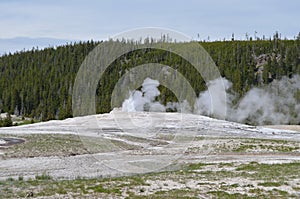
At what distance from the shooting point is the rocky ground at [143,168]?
2283 centimetres

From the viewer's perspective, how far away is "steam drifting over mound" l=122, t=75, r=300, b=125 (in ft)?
477

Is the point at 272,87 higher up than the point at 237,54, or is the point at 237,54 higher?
the point at 237,54

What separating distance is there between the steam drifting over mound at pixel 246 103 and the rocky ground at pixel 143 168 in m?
76.3

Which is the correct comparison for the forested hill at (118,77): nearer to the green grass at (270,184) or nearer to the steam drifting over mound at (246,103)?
the steam drifting over mound at (246,103)

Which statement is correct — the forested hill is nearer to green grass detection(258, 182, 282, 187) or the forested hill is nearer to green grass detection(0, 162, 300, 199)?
green grass detection(0, 162, 300, 199)

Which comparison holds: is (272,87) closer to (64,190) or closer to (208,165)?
(208,165)

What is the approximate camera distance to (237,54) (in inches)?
7603

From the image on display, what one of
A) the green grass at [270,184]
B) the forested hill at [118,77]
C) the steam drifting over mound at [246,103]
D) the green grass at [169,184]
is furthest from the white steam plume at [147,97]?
the green grass at [270,184]

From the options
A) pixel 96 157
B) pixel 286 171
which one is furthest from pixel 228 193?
pixel 96 157

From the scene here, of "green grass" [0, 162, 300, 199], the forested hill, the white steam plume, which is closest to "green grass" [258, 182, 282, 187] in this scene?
"green grass" [0, 162, 300, 199]

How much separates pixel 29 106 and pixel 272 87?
83.9 m

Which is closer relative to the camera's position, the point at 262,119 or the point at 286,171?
the point at 286,171

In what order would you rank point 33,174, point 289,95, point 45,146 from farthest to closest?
point 289,95 < point 45,146 < point 33,174

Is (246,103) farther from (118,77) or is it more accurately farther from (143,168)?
(143,168)
